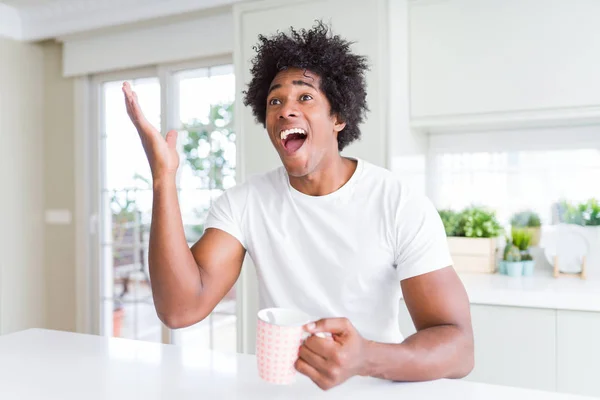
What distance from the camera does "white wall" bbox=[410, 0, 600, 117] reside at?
2.21 metres

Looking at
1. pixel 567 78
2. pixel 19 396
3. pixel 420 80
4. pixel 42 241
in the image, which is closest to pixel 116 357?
pixel 19 396

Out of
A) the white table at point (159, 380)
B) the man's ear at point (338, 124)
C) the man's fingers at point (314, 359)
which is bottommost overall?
the white table at point (159, 380)

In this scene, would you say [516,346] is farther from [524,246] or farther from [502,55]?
[502,55]

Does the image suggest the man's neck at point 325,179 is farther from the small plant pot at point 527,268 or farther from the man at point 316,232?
the small plant pot at point 527,268

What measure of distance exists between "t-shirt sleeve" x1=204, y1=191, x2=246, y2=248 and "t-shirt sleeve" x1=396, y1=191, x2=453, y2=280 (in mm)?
403

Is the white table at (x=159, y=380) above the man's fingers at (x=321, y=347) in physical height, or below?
below

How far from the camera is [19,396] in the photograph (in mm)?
932

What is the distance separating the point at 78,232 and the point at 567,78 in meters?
2.99

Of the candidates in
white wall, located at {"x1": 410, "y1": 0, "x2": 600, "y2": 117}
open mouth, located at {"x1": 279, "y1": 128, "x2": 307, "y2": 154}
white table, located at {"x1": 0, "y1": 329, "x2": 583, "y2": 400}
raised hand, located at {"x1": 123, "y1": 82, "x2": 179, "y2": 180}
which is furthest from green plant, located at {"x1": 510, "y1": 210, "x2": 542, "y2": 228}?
raised hand, located at {"x1": 123, "y1": 82, "x2": 179, "y2": 180}

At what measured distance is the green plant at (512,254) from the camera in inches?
96.0

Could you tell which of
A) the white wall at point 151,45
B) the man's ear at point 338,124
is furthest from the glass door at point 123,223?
the man's ear at point 338,124

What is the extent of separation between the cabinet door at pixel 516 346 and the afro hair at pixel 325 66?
1032 millimetres

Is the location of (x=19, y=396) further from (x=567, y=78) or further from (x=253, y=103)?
(x=567, y=78)

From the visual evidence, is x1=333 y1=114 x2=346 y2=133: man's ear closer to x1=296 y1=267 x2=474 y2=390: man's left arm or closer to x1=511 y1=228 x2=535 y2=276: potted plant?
x1=296 y1=267 x2=474 y2=390: man's left arm
